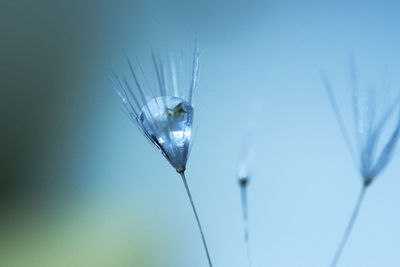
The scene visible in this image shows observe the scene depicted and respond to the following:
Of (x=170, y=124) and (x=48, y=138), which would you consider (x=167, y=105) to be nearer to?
(x=170, y=124)

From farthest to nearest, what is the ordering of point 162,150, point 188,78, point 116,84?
point 116,84, point 188,78, point 162,150

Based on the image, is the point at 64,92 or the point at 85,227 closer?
the point at 85,227

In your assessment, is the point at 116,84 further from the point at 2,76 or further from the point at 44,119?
the point at 2,76

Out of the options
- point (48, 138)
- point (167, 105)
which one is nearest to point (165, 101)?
point (167, 105)

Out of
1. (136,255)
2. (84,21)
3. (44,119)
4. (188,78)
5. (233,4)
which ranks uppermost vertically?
(84,21)

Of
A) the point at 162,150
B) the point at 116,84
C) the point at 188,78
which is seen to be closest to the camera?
the point at 162,150

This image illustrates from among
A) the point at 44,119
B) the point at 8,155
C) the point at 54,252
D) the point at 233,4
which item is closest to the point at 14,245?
the point at 54,252

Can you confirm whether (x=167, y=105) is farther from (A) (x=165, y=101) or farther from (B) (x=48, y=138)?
(B) (x=48, y=138)

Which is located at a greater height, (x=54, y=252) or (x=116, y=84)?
(x=116, y=84)
